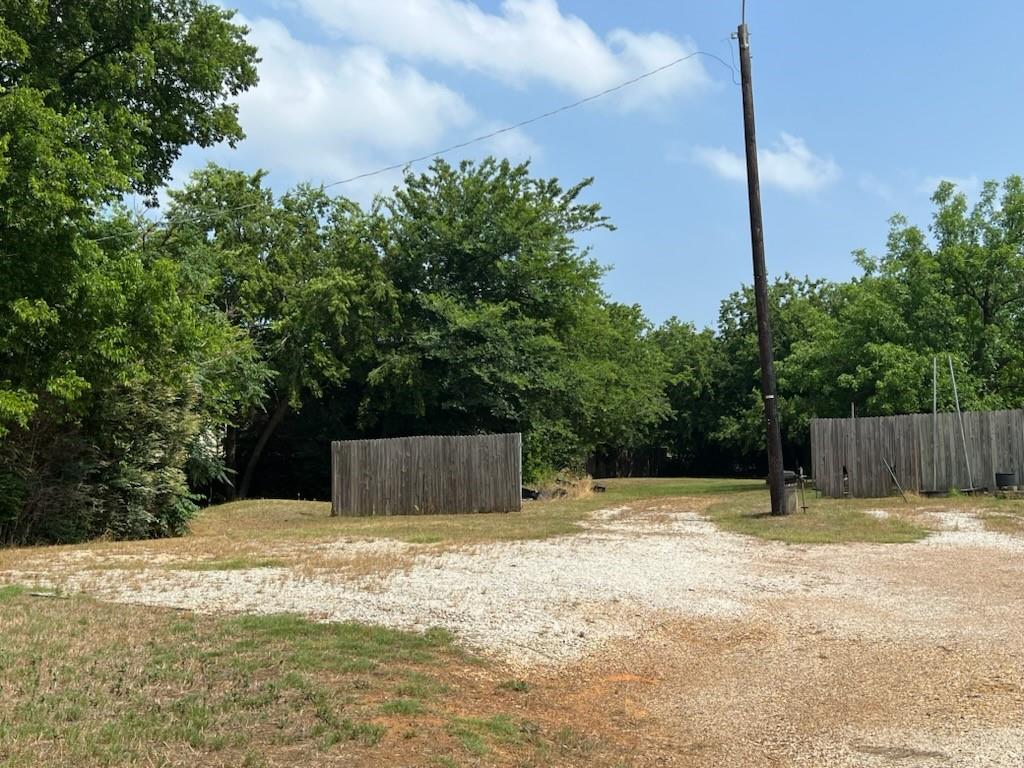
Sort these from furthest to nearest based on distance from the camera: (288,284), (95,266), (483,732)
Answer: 1. (288,284)
2. (95,266)
3. (483,732)

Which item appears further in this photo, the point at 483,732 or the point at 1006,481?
the point at 1006,481

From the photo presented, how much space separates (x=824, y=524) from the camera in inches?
568

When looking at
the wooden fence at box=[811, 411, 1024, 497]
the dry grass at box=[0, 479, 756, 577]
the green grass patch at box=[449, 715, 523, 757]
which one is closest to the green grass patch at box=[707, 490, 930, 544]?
the wooden fence at box=[811, 411, 1024, 497]

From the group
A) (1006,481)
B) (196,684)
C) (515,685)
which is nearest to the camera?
(196,684)

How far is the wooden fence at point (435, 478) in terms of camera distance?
63.9ft

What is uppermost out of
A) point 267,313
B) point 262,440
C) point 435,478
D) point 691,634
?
point 267,313

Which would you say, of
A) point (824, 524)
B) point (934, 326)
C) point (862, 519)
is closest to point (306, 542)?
point (824, 524)

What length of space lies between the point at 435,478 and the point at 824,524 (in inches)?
341

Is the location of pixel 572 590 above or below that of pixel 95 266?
below

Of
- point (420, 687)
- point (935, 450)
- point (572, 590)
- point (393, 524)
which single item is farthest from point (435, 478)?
point (420, 687)

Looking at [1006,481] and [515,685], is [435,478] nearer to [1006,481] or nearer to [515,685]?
[1006,481]

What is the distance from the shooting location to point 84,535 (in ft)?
47.1

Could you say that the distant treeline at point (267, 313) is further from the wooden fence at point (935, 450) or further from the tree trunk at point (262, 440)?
the wooden fence at point (935, 450)

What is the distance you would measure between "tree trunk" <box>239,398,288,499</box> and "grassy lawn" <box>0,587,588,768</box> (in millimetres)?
23810
